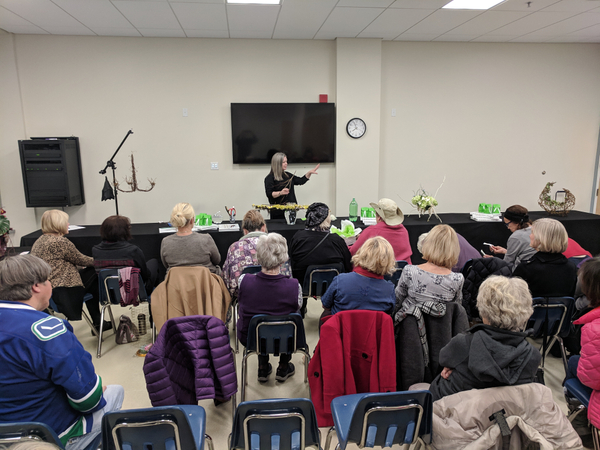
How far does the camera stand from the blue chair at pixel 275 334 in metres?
A: 2.25

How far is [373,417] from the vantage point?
4.94 ft

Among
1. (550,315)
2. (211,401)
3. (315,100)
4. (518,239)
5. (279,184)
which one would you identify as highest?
(315,100)

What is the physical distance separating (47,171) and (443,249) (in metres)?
4.70

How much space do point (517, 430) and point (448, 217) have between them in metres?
3.88

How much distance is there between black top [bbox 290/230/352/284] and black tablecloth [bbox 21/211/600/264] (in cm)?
105

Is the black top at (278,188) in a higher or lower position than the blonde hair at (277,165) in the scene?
lower

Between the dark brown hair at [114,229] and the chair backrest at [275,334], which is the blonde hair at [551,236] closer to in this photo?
the chair backrest at [275,334]

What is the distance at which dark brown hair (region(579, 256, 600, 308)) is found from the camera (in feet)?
6.17

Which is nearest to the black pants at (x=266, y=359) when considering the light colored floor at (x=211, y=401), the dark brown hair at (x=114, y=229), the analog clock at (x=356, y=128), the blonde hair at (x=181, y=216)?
the light colored floor at (x=211, y=401)

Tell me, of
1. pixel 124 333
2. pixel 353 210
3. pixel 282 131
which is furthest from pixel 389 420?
pixel 282 131

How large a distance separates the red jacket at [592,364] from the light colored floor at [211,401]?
2.70 feet

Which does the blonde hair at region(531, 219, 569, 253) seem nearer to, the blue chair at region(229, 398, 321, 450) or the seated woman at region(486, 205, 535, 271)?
the seated woman at region(486, 205, 535, 271)

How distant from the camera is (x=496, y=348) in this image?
1.49 metres

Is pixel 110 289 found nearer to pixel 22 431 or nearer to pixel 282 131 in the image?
pixel 22 431
